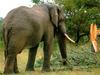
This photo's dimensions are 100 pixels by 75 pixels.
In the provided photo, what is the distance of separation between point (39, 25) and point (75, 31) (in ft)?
86.6

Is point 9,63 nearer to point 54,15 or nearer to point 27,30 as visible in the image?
point 27,30

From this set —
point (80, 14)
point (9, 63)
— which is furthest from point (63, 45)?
point (80, 14)

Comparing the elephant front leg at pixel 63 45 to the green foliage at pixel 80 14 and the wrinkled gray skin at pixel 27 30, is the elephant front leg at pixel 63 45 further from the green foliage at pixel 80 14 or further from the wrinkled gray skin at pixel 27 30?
the green foliage at pixel 80 14

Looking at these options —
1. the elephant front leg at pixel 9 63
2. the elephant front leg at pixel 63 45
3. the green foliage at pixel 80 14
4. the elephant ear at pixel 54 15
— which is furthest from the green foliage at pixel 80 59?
the green foliage at pixel 80 14

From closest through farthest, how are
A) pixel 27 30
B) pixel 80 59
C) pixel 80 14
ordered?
pixel 27 30, pixel 80 59, pixel 80 14

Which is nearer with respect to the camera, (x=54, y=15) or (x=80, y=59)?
(x=54, y=15)

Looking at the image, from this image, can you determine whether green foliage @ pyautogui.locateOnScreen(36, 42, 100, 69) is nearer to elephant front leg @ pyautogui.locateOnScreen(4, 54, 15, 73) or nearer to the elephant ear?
the elephant ear

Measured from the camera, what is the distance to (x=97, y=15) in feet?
123

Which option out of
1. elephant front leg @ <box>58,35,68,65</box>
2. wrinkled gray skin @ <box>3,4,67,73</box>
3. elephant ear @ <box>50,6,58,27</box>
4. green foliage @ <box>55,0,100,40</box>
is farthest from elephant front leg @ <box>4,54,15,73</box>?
green foliage @ <box>55,0,100,40</box>

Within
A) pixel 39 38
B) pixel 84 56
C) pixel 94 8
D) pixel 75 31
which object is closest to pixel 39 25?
pixel 39 38

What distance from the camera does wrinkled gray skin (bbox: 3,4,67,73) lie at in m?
12.4

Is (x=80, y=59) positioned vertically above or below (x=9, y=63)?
below

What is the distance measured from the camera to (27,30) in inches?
502

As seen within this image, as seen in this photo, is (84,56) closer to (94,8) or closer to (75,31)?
(94,8)
